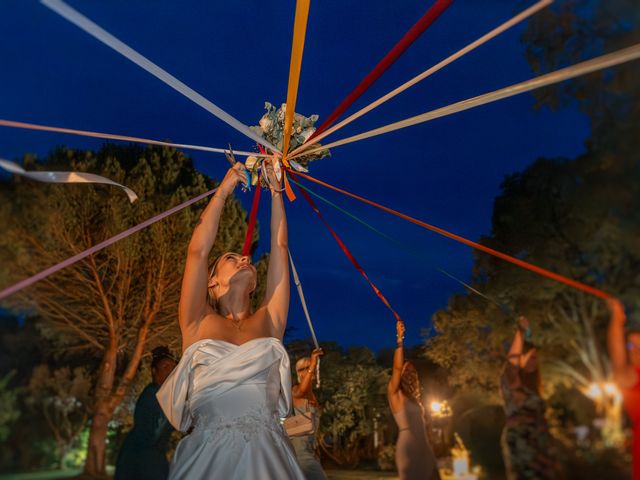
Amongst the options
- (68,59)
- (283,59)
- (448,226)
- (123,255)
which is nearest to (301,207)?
(283,59)

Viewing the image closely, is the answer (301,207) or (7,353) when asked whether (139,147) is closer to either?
(7,353)

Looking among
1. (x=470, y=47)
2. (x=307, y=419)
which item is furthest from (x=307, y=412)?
(x=470, y=47)

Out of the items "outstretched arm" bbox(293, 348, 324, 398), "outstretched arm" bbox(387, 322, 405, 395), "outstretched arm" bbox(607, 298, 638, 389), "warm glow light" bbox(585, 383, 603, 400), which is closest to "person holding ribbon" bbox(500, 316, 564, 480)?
"warm glow light" bbox(585, 383, 603, 400)

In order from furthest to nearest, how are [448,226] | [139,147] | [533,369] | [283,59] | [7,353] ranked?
[283,59] → [139,147] → [7,353] → [448,226] → [533,369]

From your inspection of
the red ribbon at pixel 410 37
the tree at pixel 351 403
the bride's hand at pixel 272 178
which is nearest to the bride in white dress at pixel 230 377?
→ the bride's hand at pixel 272 178

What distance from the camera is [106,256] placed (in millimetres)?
6414

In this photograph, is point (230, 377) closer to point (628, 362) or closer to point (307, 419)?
point (628, 362)

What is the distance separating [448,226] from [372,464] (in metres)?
2.90

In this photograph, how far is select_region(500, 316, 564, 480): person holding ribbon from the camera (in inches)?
111

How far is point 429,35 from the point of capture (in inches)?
206

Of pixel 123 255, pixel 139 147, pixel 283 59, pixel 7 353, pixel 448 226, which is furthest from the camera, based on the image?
pixel 283 59

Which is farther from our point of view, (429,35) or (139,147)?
(139,147)

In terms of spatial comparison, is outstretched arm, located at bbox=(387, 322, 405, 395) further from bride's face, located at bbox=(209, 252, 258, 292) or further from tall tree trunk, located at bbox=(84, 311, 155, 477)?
tall tree trunk, located at bbox=(84, 311, 155, 477)

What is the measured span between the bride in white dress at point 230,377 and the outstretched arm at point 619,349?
55.6 inches
